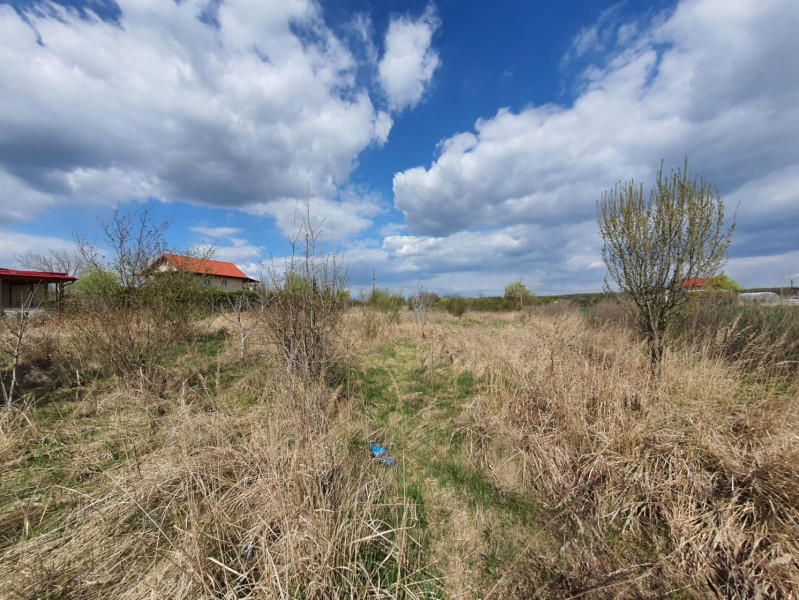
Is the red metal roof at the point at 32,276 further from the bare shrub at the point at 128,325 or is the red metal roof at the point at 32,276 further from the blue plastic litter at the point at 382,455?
the blue plastic litter at the point at 382,455

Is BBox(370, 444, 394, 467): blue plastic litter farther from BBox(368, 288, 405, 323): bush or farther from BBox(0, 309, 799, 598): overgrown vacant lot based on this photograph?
BBox(368, 288, 405, 323): bush

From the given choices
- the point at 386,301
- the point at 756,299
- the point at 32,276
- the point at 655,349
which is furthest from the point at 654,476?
the point at 32,276

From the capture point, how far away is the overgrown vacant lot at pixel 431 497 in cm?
187

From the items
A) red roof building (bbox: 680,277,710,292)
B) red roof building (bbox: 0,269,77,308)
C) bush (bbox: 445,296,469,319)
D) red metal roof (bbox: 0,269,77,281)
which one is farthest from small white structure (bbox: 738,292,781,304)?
red metal roof (bbox: 0,269,77,281)

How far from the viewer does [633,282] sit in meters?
5.10

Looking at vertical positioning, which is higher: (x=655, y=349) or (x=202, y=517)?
(x=655, y=349)

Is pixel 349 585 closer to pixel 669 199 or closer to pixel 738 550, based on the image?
pixel 738 550

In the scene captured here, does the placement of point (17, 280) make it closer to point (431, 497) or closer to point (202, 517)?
point (202, 517)

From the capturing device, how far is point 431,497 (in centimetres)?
284

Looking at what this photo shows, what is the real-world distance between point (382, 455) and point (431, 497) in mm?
717

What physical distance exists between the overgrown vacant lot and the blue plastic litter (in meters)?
0.11

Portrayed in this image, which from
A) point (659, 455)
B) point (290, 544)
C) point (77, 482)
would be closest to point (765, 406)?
point (659, 455)

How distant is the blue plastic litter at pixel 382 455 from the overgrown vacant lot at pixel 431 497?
111 mm

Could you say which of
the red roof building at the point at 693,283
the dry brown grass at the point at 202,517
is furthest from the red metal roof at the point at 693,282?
the dry brown grass at the point at 202,517
